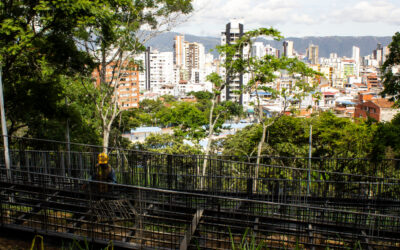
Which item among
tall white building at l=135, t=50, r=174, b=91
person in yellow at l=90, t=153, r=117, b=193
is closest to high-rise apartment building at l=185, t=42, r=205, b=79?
tall white building at l=135, t=50, r=174, b=91

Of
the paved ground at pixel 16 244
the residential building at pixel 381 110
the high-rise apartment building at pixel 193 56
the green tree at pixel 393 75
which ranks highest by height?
the high-rise apartment building at pixel 193 56

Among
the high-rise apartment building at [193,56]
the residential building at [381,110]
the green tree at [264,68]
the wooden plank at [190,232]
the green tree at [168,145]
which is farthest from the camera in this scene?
the high-rise apartment building at [193,56]

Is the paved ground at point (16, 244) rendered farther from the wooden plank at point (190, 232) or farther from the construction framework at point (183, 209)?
the wooden plank at point (190, 232)

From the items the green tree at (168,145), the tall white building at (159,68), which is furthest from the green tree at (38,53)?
the tall white building at (159,68)

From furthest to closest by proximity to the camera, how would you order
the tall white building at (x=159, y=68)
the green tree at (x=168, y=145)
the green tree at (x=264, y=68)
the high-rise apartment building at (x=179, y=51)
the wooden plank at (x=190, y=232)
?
the high-rise apartment building at (x=179, y=51), the tall white building at (x=159, y=68), the green tree at (x=168, y=145), the green tree at (x=264, y=68), the wooden plank at (x=190, y=232)

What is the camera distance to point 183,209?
4676 mm

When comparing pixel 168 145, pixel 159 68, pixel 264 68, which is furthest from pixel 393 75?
pixel 159 68

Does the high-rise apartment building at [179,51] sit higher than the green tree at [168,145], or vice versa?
the high-rise apartment building at [179,51]

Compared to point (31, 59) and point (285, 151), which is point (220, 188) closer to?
point (31, 59)

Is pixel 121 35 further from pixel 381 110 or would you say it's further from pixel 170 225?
pixel 381 110

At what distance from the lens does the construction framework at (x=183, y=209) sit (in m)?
3.72

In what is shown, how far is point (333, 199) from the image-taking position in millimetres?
5832

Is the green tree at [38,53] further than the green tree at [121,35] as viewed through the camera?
No

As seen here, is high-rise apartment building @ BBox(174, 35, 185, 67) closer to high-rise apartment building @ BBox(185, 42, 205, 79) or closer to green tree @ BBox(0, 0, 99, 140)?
high-rise apartment building @ BBox(185, 42, 205, 79)
